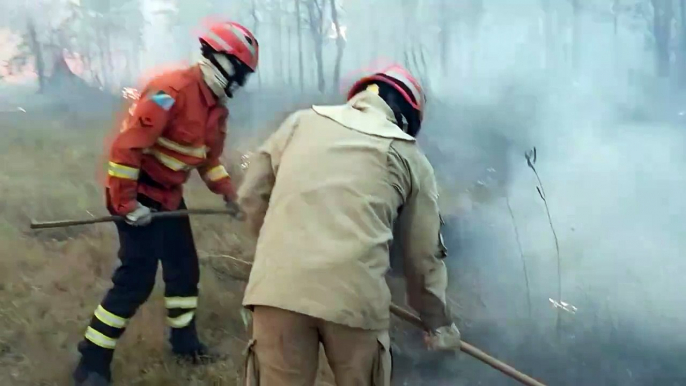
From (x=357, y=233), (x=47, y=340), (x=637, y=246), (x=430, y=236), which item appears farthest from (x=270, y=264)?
(x=637, y=246)

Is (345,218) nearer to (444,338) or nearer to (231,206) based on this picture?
(444,338)

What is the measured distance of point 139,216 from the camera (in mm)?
2547

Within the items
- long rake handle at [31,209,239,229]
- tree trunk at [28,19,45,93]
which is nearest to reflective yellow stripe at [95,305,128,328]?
long rake handle at [31,209,239,229]

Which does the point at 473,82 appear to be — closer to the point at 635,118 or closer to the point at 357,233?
the point at 635,118

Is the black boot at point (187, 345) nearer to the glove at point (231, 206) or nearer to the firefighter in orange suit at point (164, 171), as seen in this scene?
the firefighter in orange suit at point (164, 171)

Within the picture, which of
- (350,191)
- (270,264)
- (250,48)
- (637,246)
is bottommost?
(637,246)

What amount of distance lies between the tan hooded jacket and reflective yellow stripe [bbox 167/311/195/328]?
78 cm

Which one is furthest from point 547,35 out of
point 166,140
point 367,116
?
point 166,140

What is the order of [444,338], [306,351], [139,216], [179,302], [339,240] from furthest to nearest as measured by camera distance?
[179,302], [139,216], [444,338], [306,351], [339,240]

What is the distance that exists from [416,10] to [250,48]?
0.76 metres

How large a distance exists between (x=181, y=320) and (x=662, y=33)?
2251 millimetres

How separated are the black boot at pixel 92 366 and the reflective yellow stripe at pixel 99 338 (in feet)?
0.06

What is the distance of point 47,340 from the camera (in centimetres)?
274

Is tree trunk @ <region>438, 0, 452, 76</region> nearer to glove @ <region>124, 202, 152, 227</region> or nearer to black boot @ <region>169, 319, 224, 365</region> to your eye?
glove @ <region>124, 202, 152, 227</region>
